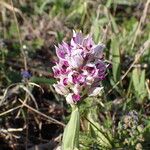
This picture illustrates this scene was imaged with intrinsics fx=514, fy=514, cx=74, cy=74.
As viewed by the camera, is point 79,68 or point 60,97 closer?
point 79,68

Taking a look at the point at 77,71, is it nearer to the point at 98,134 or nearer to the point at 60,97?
the point at 98,134

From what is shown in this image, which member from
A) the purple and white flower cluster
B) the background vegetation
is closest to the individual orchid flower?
the purple and white flower cluster

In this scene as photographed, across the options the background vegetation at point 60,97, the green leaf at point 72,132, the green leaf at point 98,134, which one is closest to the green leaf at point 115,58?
the background vegetation at point 60,97

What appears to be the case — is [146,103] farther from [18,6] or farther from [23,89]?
[18,6]

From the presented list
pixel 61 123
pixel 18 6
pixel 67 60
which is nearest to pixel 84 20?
pixel 18 6

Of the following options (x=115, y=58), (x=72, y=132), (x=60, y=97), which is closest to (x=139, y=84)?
(x=115, y=58)
